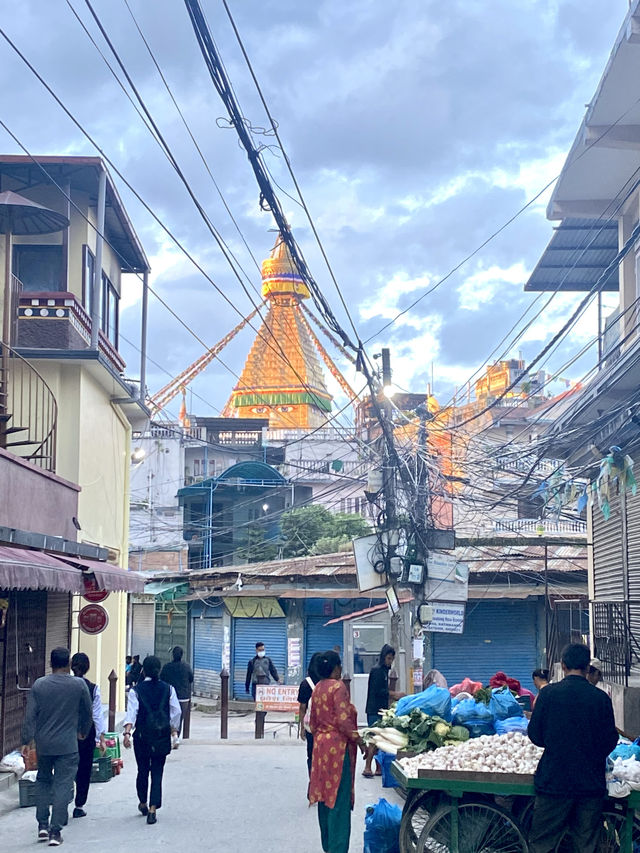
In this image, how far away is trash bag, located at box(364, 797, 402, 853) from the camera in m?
8.33

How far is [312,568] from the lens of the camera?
28531 millimetres

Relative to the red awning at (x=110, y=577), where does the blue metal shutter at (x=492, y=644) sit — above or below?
below

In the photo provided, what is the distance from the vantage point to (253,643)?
29500mm

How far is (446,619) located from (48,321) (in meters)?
8.94

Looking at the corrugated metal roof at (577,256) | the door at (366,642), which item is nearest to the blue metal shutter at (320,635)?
the door at (366,642)

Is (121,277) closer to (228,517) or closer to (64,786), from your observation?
(64,786)

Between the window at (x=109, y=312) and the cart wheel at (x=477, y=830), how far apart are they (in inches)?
577

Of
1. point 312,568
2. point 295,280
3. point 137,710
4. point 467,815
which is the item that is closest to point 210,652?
point 312,568

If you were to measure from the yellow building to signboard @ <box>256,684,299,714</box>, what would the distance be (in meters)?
3.01

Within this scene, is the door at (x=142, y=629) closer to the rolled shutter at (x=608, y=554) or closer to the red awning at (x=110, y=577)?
the red awning at (x=110, y=577)

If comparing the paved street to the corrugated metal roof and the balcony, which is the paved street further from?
the corrugated metal roof

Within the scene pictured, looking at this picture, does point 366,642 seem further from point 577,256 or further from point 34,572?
point 34,572

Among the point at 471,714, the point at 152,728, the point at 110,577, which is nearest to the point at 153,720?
the point at 152,728

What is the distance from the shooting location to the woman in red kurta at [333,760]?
325 inches
